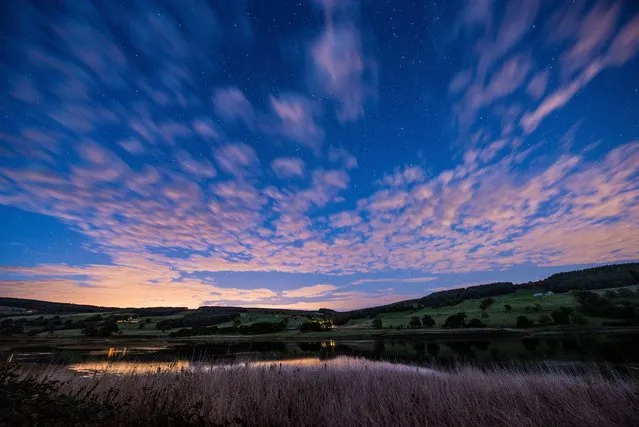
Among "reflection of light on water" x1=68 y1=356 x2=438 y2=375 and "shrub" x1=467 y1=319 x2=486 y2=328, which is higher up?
"shrub" x1=467 y1=319 x2=486 y2=328

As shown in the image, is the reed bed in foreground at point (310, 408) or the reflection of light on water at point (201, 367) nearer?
the reed bed in foreground at point (310, 408)

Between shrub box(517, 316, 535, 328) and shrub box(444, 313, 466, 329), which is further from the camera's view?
shrub box(444, 313, 466, 329)

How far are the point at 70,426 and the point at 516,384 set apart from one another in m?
13.1

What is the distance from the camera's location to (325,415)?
26.6 ft

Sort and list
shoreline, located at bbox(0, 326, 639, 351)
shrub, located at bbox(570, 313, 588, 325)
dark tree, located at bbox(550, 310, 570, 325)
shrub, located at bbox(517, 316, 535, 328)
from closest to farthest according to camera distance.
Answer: shoreline, located at bbox(0, 326, 639, 351) < shrub, located at bbox(570, 313, 588, 325) < dark tree, located at bbox(550, 310, 570, 325) < shrub, located at bbox(517, 316, 535, 328)

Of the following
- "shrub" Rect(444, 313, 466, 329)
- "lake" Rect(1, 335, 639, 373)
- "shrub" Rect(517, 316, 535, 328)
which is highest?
"shrub" Rect(444, 313, 466, 329)

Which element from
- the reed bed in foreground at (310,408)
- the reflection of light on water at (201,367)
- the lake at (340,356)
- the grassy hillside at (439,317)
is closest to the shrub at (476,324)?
the grassy hillside at (439,317)

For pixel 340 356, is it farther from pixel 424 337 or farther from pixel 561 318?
pixel 561 318

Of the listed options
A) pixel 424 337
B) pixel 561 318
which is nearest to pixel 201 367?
pixel 424 337

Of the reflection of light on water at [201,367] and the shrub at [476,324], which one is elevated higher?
the shrub at [476,324]

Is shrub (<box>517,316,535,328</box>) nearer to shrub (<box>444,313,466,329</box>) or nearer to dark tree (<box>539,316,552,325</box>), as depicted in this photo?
dark tree (<box>539,316,552,325</box>)

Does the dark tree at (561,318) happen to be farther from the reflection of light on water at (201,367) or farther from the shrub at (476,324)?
the reflection of light on water at (201,367)

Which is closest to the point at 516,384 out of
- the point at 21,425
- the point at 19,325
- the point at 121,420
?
the point at 121,420

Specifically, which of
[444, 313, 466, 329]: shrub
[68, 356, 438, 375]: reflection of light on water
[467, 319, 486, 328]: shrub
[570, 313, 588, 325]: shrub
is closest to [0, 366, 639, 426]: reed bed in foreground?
[68, 356, 438, 375]: reflection of light on water
